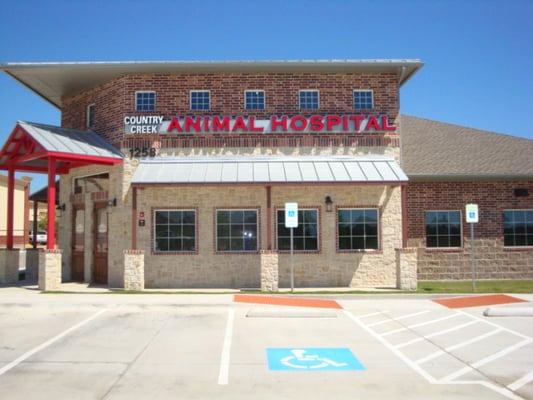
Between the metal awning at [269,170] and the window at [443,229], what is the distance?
291 centimetres

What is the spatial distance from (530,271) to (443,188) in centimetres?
416

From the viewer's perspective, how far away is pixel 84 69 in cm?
1593

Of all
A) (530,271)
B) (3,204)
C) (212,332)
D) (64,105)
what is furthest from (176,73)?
(3,204)

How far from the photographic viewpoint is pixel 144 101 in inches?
642

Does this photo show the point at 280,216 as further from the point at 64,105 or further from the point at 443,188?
the point at 64,105

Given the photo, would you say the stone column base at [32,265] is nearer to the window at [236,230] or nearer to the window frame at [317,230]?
the window at [236,230]

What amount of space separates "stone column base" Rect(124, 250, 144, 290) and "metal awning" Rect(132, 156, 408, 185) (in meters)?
2.07

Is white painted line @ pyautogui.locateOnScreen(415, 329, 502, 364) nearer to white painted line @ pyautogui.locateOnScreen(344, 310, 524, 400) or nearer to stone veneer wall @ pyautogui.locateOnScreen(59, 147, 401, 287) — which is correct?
white painted line @ pyautogui.locateOnScreen(344, 310, 524, 400)

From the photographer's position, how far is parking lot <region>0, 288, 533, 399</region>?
6324mm

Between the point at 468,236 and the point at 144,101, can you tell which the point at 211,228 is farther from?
the point at 468,236

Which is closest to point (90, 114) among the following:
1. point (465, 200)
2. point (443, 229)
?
point (443, 229)

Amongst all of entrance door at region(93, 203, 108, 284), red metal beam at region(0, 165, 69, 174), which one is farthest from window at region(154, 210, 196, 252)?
red metal beam at region(0, 165, 69, 174)

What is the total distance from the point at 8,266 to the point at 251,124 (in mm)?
9516

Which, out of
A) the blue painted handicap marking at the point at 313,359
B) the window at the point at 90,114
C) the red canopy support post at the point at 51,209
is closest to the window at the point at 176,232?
the red canopy support post at the point at 51,209
